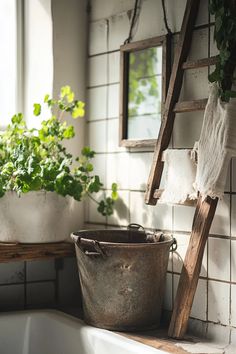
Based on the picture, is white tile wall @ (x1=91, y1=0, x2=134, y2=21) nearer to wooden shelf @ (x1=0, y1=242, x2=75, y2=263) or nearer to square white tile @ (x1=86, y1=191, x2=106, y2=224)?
square white tile @ (x1=86, y1=191, x2=106, y2=224)

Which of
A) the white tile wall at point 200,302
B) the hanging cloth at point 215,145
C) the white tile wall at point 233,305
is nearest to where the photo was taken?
the hanging cloth at point 215,145

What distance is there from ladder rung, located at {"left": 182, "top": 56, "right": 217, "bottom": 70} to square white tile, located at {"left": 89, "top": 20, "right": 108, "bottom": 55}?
537 millimetres

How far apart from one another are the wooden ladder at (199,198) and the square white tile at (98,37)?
0.49m

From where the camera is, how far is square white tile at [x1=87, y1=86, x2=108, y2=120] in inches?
90.7

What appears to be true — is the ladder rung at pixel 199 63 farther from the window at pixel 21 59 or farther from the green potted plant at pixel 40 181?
the window at pixel 21 59

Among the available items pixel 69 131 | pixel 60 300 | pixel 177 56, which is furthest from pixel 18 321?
pixel 177 56

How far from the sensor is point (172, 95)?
190cm

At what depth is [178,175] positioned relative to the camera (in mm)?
1837

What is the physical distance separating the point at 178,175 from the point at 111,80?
0.62 meters

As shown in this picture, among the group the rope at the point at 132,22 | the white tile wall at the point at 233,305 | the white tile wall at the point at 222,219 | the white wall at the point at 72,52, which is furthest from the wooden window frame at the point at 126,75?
the white tile wall at the point at 233,305

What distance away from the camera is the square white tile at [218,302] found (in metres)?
1.79

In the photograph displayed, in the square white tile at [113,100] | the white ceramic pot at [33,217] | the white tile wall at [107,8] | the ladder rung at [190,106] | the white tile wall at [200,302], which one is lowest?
the white tile wall at [200,302]

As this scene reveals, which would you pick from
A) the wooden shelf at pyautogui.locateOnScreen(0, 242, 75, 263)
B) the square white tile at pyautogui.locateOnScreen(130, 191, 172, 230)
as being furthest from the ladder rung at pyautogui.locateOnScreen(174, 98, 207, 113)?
the wooden shelf at pyautogui.locateOnScreen(0, 242, 75, 263)

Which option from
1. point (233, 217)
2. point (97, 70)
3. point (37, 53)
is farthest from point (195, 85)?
point (37, 53)
